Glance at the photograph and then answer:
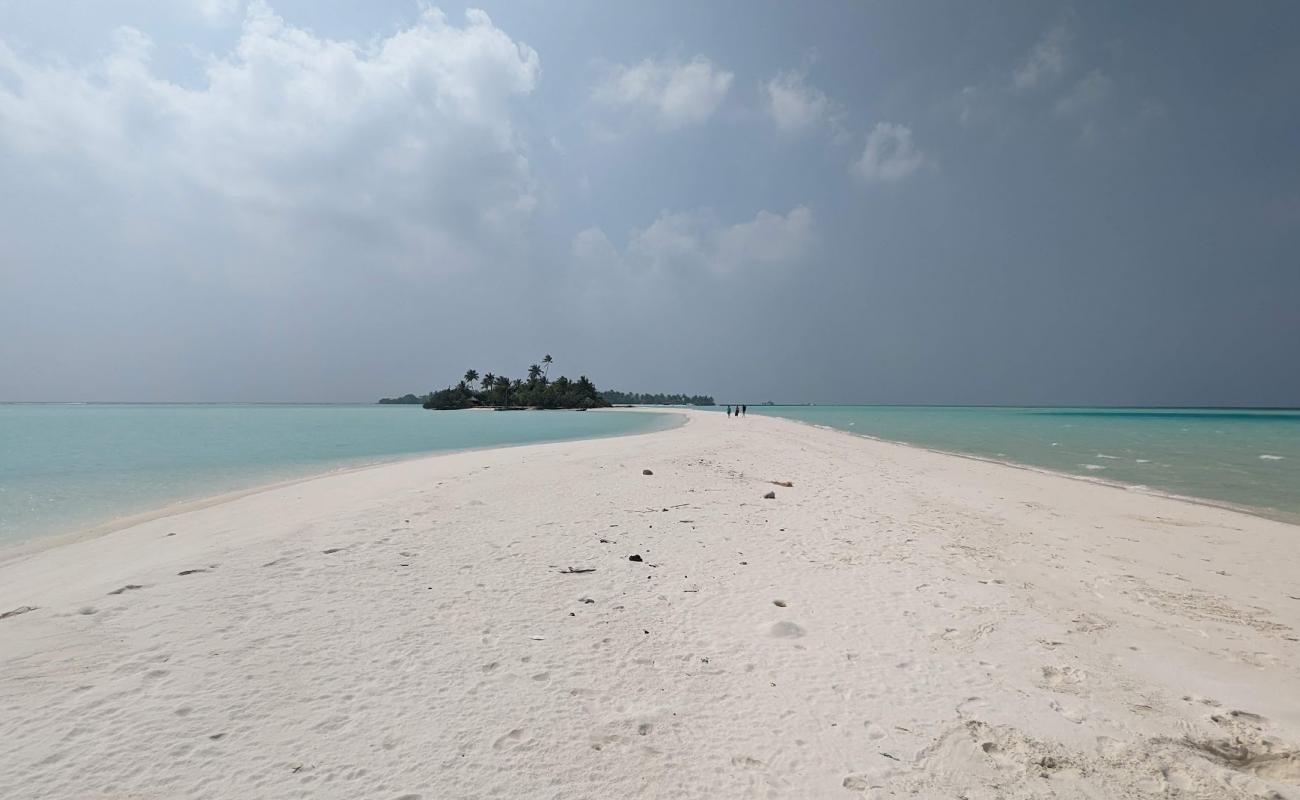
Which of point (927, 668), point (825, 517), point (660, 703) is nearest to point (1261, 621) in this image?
point (927, 668)

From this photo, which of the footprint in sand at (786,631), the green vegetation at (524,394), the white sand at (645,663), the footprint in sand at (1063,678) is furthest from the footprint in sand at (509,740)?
the green vegetation at (524,394)

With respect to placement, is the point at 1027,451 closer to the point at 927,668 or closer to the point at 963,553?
the point at 963,553

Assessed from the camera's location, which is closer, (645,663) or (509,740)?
(509,740)

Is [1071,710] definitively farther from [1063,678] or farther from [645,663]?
[645,663]

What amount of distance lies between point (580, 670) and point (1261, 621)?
7.03 m

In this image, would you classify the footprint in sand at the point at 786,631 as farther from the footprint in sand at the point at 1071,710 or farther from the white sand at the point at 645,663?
the footprint in sand at the point at 1071,710

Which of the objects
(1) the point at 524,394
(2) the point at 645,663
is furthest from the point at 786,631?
(1) the point at 524,394

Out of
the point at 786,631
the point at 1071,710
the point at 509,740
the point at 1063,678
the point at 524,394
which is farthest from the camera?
the point at 524,394

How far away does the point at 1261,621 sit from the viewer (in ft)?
17.0

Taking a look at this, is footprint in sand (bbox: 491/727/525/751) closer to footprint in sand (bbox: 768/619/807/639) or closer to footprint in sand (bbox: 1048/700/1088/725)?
footprint in sand (bbox: 768/619/807/639)

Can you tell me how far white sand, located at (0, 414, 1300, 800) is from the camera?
110 inches

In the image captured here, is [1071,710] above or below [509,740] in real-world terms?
below

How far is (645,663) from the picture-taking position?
400cm

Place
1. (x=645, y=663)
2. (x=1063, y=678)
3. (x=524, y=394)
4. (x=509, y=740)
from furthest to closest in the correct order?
(x=524, y=394) < (x=645, y=663) < (x=1063, y=678) < (x=509, y=740)
